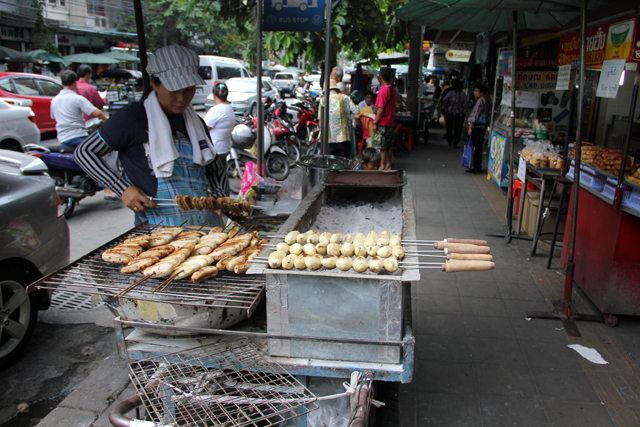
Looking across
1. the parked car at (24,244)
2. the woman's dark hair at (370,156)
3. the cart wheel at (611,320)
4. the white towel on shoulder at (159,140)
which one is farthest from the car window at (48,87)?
the cart wheel at (611,320)

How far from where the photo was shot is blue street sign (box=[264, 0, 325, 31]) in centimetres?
471

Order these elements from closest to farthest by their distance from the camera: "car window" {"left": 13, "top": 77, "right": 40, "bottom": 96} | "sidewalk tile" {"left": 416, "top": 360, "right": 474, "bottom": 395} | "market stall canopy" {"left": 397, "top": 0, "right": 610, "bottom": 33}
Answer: "sidewalk tile" {"left": 416, "top": 360, "right": 474, "bottom": 395}
"market stall canopy" {"left": 397, "top": 0, "right": 610, "bottom": 33}
"car window" {"left": 13, "top": 77, "right": 40, "bottom": 96}

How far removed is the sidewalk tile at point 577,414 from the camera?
2.71 meters

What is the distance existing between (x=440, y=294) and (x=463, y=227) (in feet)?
7.02

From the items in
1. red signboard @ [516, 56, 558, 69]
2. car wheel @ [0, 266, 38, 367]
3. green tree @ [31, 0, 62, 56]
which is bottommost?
car wheel @ [0, 266, 38, 367]

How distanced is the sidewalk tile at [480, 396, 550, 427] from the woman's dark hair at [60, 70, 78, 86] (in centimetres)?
727

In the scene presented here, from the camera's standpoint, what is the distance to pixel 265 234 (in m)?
2.86

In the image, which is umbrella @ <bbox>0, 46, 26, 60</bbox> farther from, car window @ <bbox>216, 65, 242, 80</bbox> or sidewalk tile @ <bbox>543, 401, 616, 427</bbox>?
sidewalk tile @ <bbox>543, 401, 616, 427</bbox>

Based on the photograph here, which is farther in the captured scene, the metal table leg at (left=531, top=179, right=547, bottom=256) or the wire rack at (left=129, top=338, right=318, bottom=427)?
the metal table leg at (left=531, top=179, right=547, bottom=256)

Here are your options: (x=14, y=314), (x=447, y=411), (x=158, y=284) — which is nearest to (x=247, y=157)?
(x=14, y=314)

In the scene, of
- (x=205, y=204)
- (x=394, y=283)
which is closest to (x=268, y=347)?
(x=394, y=283)

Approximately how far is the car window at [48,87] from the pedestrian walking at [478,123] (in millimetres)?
11572

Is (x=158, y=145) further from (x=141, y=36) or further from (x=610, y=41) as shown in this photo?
(x=610, y=41)

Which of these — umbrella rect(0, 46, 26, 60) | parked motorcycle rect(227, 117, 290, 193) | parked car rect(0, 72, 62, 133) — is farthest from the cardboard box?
umbrella rect(0, 46, 26, 60)
